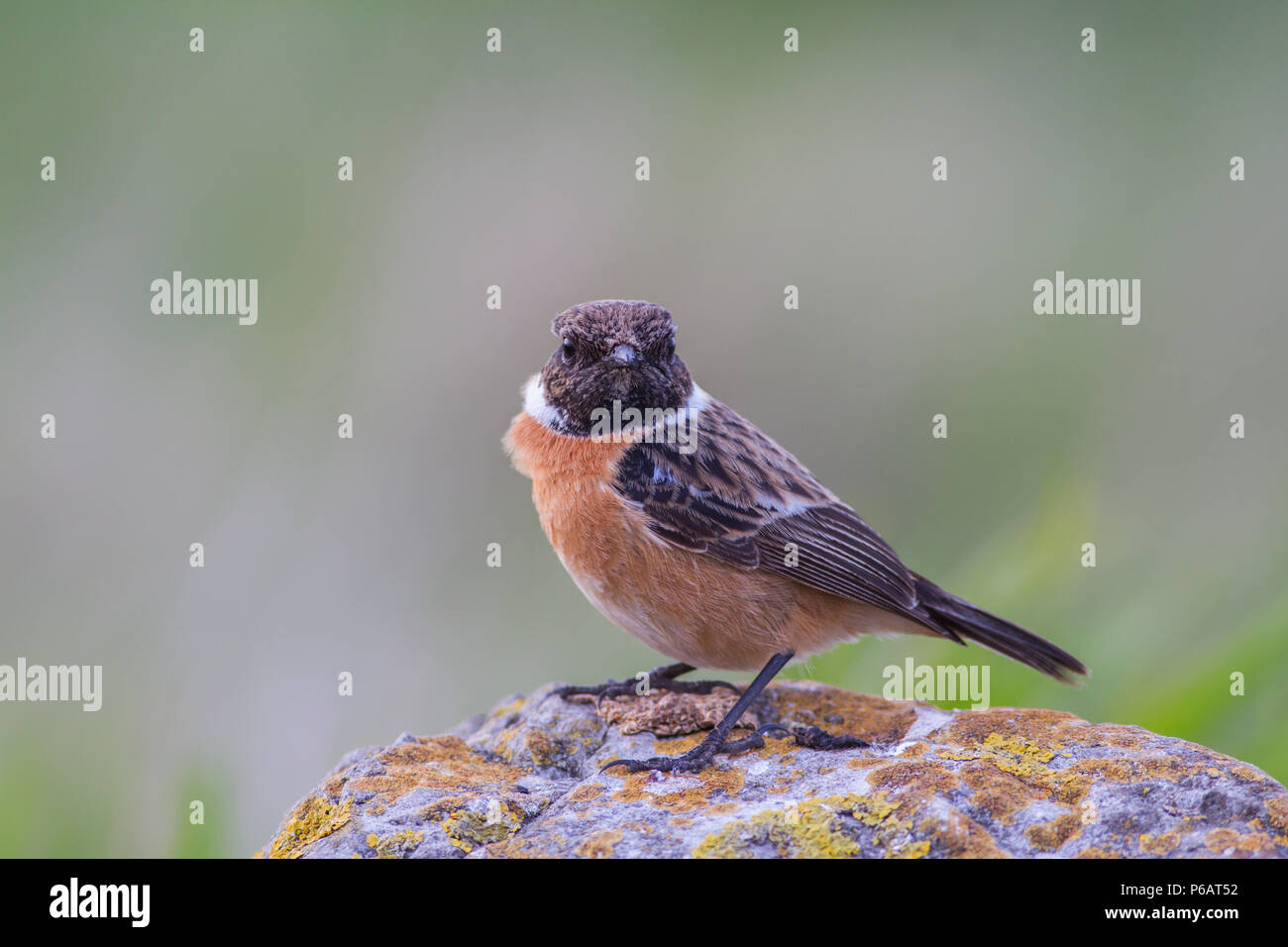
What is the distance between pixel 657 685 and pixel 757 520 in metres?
0.98

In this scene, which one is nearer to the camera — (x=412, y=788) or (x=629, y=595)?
(x=412, y=788)

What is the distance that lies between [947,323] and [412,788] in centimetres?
718

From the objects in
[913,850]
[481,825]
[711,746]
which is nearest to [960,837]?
[913,850]

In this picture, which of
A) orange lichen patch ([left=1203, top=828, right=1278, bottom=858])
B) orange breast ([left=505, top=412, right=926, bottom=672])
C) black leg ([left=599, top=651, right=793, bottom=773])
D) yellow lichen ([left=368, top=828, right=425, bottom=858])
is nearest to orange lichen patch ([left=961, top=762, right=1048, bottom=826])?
orange lichen patch ([left=1203, top=828, right=1278, bottom=858])

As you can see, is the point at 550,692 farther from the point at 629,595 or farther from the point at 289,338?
the point at 289,338

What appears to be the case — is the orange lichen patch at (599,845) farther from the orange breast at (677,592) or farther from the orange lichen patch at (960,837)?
the orange breast at (677,592)

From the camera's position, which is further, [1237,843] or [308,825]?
[308,825]

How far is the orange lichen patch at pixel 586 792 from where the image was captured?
179 inches

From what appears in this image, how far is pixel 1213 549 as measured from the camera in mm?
7148

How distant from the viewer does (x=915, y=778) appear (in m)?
4.31

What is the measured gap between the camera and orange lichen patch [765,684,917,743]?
530cm

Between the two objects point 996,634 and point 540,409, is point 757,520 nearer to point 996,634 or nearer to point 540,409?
point 996,634

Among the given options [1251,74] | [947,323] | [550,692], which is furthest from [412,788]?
[1251,74]

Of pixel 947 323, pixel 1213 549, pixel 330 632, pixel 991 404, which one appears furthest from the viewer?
pixel 947 323
